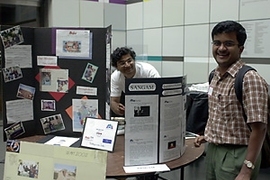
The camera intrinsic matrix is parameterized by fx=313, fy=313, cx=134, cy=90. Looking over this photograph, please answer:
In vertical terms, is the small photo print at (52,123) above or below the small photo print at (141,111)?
below

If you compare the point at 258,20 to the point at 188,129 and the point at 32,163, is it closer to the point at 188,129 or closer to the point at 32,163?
the point at 188,129

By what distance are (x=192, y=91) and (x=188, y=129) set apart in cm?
32

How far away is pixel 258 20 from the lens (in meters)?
Answer: 2.51

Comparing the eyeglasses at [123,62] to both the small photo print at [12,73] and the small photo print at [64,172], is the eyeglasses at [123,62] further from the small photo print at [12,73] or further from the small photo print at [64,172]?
the small photo print at [64,172]

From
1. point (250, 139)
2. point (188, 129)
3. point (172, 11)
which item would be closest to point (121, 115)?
point (188, 129)

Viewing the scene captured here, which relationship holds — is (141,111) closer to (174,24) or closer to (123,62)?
(123,62)

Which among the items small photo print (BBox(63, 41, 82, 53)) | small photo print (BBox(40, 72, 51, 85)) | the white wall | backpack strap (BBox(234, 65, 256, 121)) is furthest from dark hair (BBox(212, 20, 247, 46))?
the white wall

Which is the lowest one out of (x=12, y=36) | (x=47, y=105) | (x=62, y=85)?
(x=47, y=105)

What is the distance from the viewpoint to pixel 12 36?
5.79 ft

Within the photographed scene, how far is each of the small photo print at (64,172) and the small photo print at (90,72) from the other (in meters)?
0.67

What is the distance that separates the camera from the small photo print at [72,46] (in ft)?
5.74

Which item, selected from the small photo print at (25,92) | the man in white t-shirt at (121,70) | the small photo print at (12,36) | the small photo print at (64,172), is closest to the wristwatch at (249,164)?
the small photo print at (64,172)

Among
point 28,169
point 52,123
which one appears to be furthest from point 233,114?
point 52,123

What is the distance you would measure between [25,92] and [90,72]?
1.42ft
